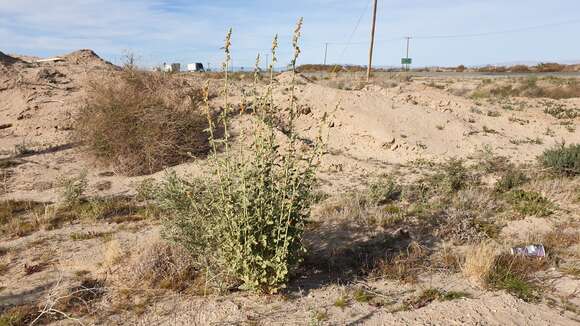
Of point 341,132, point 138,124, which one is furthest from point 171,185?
point 341,132

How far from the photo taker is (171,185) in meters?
4.09

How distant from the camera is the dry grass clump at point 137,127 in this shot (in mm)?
8164

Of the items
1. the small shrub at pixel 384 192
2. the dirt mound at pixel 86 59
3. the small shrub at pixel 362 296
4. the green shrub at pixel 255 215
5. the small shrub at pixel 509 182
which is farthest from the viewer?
the dirt mound at pixel 86 59

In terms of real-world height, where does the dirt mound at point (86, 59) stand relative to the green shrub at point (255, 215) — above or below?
above

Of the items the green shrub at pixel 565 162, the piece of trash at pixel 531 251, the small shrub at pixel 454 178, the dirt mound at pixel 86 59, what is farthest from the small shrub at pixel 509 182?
the dirt mound at pixel 86 59

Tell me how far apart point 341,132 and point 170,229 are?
6633mm

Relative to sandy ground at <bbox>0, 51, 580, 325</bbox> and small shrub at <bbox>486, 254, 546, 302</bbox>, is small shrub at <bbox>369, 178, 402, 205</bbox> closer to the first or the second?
sandy ground at <bbox>0, 51, 580, 325</bbox>

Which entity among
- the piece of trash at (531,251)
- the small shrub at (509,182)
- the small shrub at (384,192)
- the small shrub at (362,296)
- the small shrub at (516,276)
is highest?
the small shrub at (509,182)

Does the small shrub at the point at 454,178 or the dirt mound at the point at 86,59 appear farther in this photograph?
the dirt mound at the point at 86,59

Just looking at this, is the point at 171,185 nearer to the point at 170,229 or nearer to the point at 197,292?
the point at 170,229

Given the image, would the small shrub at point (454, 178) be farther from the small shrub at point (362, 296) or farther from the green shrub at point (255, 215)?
the green shrub at point (255, 215)

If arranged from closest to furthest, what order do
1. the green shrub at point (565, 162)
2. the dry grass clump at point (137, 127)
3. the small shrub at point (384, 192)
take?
1. the small shrub at point (384, 192)
2. the green shrub at point (565, 162)
3. the dry grass clump at point (137, 127)

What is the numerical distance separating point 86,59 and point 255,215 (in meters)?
18.1

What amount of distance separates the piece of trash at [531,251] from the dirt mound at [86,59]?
16.9 metres
